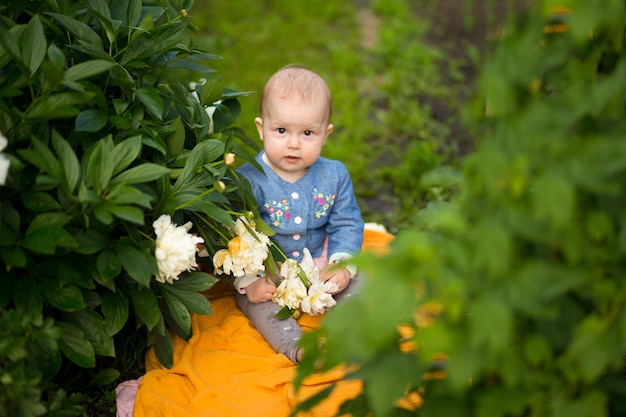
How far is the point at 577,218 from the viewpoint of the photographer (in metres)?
1.58

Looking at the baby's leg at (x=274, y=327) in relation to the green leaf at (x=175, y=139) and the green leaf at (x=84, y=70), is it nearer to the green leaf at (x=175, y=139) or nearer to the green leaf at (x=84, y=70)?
the green leaf at (x=175, y=139)

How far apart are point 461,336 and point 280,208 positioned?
59.0 inches

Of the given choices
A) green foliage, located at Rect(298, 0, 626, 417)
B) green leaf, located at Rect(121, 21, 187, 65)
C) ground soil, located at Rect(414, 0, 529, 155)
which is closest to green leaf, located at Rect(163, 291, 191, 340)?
green leaf, located at Rect(121, 21, 187, 65)

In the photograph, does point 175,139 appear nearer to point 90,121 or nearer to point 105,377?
point 90,121

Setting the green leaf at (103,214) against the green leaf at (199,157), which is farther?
the green leaf at (199,157)

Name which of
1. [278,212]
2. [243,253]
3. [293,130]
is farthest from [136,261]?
[293,130]

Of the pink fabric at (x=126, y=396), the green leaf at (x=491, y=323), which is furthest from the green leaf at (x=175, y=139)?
the green leaf at (x=491, y=323)

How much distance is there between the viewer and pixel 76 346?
2.30 meters

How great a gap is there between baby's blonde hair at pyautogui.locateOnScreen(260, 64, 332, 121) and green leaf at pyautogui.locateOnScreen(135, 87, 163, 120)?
0.49m

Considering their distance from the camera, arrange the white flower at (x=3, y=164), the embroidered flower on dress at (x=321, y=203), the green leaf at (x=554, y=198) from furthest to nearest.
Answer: the embroidered flower on dress at (x=321, y=203)
the white flower at (x=3, y=164)
the green leaf at (x=554, y=198)

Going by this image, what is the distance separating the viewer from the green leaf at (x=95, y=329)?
235 centimetres

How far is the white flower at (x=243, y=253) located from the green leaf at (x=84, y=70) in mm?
681

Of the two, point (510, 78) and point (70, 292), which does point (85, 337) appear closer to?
point (70, 292)

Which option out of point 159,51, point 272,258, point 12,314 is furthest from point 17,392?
point 159,51
